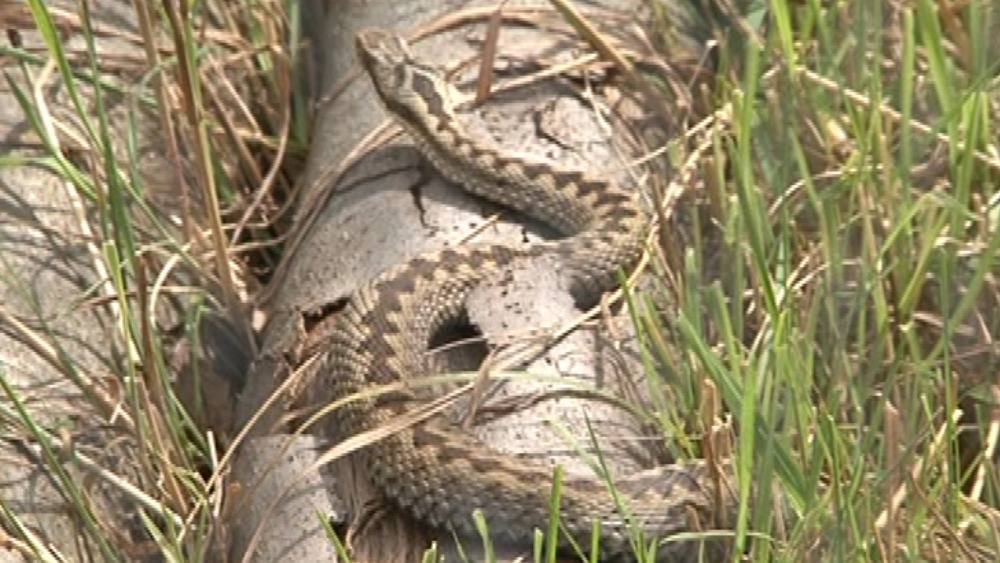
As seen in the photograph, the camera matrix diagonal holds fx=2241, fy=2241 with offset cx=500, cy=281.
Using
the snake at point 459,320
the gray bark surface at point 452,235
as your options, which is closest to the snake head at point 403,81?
the snake at point 459,320

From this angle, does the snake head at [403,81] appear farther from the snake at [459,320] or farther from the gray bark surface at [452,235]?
the gray bark surface at [452,235]

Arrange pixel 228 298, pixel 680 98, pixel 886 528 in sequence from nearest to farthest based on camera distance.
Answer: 1. pixel 886 528
2. pixel 228 298
3. pixel 680 98

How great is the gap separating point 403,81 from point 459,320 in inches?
32.7

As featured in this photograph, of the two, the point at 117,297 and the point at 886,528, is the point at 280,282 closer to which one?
the point at 117,297

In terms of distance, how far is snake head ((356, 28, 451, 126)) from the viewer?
5789 mm

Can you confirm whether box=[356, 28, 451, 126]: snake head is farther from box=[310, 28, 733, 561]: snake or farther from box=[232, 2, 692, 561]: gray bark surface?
box=[232, 2, 692, 561]: gray bark surface

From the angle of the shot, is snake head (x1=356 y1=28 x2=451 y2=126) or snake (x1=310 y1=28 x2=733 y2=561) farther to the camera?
snake head (x1=356 y1=28 x2=451 y2=126)

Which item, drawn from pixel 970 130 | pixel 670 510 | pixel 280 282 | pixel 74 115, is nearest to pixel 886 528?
pixel 670 510

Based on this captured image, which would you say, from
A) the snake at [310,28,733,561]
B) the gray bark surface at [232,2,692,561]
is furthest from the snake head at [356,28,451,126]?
the gray bark surface at [232,2,692,561]

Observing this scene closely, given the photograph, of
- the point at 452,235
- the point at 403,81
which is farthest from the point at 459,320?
the point at 403,81

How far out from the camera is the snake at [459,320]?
4551 millimetres

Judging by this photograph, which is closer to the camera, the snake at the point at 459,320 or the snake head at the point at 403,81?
the snake at the point at 459,320

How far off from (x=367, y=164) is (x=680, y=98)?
849 millimetres

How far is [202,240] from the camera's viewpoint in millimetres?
5684
